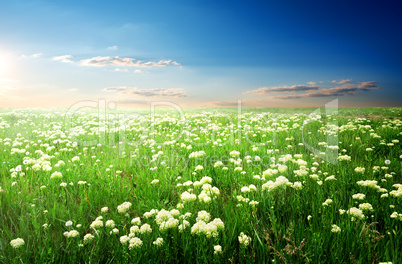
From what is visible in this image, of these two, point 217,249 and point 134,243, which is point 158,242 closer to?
point 134,243

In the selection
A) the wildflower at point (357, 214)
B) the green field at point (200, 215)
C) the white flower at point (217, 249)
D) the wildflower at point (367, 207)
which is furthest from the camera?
the wildflower at point (367, 207)

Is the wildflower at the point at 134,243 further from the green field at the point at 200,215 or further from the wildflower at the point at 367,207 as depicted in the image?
the wildflower at the point at 367,207

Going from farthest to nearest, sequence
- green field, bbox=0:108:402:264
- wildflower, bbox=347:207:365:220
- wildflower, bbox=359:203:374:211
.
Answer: wildflower, bbox=359:203:374:211, wildflower, bbox=347:207:365:220, green field, bbox=0:108:402:264

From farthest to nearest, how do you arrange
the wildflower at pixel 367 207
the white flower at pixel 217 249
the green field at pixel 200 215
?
the wildflower at pixel 367 207 < the green field at pixel 200 215 < the white flower at pixel 217 249

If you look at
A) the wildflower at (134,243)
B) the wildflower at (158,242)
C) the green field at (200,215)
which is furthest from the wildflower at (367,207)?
the wildflower at (134,243)

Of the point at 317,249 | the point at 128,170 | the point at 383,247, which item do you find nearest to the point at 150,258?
the point at 317,249

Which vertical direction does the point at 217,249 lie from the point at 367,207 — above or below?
below

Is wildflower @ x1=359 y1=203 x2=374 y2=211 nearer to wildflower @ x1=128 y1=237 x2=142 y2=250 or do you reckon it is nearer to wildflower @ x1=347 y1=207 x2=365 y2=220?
wildflower @ x1=347 y1=207 x2=365 y2=220

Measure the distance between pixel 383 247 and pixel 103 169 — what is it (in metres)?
5.60

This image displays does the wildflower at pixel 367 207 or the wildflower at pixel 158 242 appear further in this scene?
the wildflower at pixel 367 207

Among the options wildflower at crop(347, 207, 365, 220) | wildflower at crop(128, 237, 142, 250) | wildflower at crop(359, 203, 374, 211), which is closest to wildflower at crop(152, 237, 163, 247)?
wildflower at crop(128, 237, 142, 250)

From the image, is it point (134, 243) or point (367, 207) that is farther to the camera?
point (367, 207)

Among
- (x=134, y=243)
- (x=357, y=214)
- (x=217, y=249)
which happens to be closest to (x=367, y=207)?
(x=357, y=214)

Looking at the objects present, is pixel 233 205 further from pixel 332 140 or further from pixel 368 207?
→ pixel 332 140
